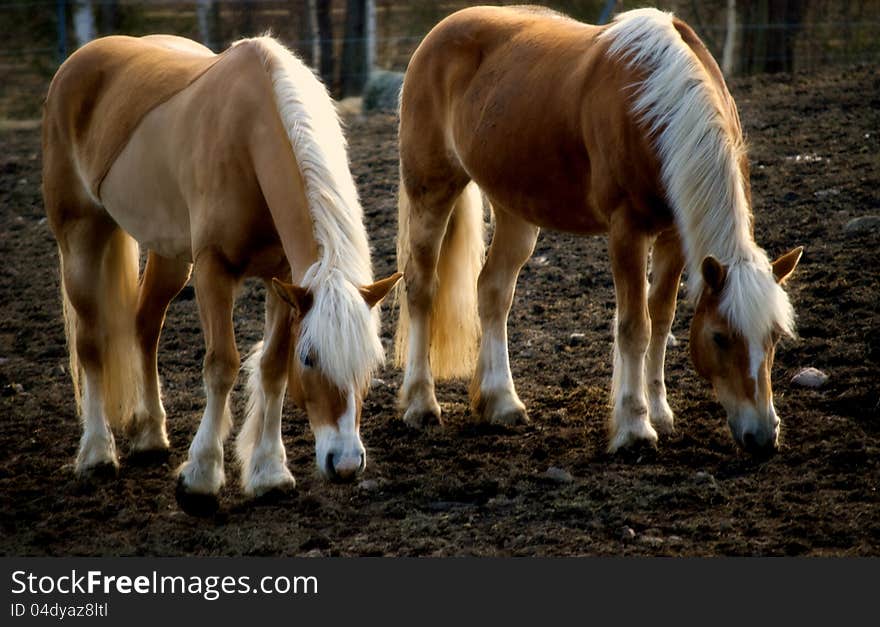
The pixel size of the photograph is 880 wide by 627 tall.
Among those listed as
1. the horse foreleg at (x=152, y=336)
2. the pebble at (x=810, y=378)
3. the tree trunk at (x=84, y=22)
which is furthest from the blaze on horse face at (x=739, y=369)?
the tree trunk at (x=84, y=22)

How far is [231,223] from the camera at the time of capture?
4398 mm

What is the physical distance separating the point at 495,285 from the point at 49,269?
3.97 metres

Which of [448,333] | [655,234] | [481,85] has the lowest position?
[448,333]

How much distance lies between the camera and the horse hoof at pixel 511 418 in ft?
18.1

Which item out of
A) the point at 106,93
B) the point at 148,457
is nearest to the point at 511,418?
the point at 148,457

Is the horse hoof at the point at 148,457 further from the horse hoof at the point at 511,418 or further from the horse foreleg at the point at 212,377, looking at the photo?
the horse hoof at the point at 511,418

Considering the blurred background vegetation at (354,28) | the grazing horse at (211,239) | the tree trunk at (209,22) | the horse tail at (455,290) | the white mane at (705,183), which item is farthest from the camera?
the tree trunk at (209,22)

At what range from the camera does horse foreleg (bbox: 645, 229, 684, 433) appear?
16.8 feet

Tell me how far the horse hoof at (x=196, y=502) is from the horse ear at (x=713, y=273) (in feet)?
6.72

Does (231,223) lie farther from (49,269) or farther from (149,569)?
(49,269)

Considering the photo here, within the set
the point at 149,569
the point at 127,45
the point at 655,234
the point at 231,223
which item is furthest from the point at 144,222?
the point at 655,234

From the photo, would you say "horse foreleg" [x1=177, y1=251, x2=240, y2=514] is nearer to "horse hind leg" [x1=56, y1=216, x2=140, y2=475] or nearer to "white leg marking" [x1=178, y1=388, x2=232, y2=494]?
"white leg marking" [x1=178, y1=388, x2=232, y2=494]

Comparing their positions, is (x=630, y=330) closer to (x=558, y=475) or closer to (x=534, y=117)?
(x=558, y=475)

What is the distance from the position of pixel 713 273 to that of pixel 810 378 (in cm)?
145
